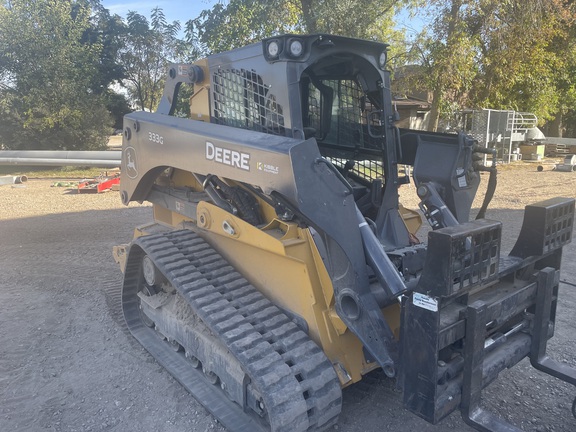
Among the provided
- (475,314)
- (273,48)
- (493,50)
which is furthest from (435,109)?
(475,314)

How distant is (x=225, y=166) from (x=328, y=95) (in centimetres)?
107

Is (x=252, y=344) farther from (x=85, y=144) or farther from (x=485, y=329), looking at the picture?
(x=85, y=144)

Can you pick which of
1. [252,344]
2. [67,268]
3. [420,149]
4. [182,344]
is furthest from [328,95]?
[67,268]

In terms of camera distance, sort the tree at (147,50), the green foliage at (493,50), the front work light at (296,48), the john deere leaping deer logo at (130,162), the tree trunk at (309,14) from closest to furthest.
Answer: the front work light at (296,48)
the john deere leaping deer logo at (130,162)
the tree trunk at (309,14)
the green foliage at (493,50)
the tree at (147,50)

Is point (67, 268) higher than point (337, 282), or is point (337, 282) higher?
point (337, 282)

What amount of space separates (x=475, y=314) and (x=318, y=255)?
0.91 metres

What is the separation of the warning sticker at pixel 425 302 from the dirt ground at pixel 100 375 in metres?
1.15

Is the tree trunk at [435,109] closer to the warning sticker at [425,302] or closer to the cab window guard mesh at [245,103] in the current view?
the cab window guard mesh at [245,103]

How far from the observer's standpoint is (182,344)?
380cm

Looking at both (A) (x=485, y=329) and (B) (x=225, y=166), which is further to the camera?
(B) (x=225, y=166)

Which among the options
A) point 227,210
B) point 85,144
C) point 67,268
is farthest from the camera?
point 85,144

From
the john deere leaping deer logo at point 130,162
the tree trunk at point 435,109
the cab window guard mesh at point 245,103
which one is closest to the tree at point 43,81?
the tree trunk at point 435,109

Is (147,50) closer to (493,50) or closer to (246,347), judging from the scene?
(493,50)

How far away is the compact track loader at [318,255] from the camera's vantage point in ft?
8.39
